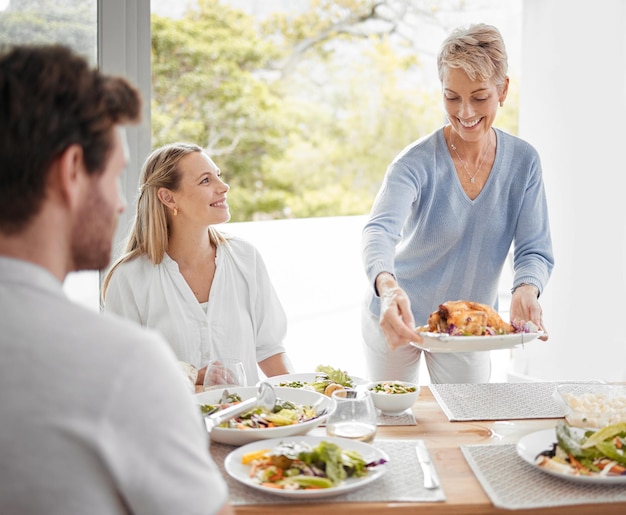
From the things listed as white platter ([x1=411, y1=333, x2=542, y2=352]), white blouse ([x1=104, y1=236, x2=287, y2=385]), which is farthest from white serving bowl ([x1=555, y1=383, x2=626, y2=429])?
white blouse ([x1=104, y1=236, x2=287, y2=385])

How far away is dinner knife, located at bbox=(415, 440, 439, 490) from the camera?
1475 millimetres

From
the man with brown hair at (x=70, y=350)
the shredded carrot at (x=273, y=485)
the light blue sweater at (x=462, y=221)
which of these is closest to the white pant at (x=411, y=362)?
the light blue sweater at (x=462, y=221)

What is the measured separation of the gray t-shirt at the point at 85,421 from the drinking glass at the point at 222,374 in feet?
2.69

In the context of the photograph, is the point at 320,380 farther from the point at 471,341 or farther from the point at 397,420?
the point at 471,341

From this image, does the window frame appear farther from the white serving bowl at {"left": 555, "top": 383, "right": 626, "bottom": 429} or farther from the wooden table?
the white serving bowl at {"left": 555, "top": 383, "right": 626, "bottom": 429}

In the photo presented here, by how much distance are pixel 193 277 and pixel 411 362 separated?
2.59ft

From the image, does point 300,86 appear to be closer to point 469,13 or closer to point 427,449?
point 469,13

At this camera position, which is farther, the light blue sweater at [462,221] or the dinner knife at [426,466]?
the light blue sweater at [462,221]

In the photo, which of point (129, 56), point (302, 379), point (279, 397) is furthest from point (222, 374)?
point (129, 56)

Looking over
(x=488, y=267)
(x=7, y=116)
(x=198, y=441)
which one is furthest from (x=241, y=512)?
(x=488, y=267)

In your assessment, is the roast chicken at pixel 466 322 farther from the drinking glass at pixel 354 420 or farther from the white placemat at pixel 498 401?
the drinking glass at pixel 354 420

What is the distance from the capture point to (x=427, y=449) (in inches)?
66.2

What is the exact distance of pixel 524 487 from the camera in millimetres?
1477

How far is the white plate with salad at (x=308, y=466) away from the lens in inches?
55.9
